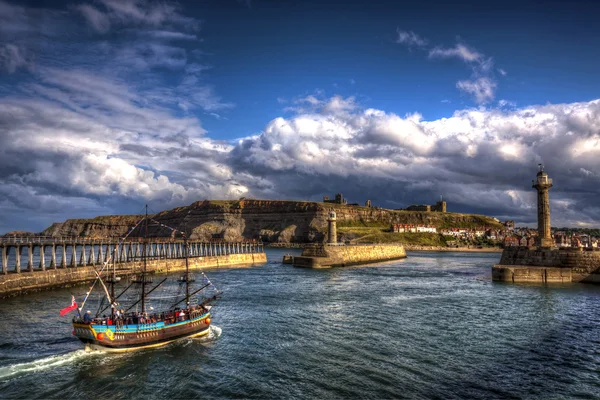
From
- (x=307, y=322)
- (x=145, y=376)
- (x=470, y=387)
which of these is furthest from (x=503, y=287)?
(x=145, y=376)

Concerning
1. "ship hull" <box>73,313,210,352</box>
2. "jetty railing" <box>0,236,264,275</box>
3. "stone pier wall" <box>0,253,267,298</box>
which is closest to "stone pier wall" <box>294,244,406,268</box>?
"stone pier wall" <box>0,253,267,298</box>

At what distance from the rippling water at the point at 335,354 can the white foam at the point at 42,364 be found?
0.06m

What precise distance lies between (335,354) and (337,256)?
76398 mm

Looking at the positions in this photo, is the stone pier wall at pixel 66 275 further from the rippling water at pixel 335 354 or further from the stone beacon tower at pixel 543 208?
the stone beacon tower at pixel 543 208

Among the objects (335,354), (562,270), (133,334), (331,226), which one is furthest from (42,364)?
(331,226)

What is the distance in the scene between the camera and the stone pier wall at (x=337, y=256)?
10138 cm

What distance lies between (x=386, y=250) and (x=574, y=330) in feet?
321

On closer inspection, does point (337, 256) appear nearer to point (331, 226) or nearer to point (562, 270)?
point (331, 226)

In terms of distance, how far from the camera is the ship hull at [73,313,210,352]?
3016 cm

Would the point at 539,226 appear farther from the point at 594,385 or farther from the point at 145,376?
the point at 145,376

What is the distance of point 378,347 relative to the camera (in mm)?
31312

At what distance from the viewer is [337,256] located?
106 m

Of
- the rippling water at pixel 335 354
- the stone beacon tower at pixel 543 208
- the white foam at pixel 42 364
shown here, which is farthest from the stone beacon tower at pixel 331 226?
the white foam at pixel 42 364

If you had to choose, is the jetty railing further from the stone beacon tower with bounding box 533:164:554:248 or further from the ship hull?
the stone beacon tower with bounding box 533:164:554:248
